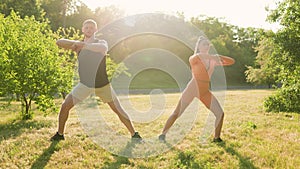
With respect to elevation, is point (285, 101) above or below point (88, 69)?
below

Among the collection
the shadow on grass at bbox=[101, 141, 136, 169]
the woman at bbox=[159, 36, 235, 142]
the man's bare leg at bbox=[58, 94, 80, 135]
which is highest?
the woman at bbox=[159, 36, 235, 142]

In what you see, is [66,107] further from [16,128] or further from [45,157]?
[16,128]

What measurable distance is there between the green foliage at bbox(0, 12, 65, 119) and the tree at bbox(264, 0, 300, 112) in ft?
28.7

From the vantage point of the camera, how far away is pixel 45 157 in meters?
5.00

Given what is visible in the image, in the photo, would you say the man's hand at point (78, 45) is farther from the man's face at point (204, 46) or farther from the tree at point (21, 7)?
the tree at point (21, 7)

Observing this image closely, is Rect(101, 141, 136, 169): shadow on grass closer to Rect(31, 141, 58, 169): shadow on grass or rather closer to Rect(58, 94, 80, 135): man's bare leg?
Rect(31, 141, 58, 169): shadow on grass

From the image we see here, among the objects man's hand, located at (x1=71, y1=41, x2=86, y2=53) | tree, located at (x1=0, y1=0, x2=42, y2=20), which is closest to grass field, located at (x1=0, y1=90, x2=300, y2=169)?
man's hand, located at (x1=71, y1=41, x2=86, y2=53)

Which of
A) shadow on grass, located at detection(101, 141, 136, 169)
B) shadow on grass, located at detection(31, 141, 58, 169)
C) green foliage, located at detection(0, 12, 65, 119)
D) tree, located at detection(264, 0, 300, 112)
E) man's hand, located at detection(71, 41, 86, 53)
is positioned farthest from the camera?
tree, located at detection(264, 0, 300, 112)

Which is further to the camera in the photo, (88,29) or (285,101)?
(285,101)

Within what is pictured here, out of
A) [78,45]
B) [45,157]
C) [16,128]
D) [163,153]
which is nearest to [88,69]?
[78,45]

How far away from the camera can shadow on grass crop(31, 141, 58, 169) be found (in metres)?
4.65

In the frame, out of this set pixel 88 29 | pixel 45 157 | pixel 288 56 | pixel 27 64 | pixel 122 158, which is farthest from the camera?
pixel 288 56

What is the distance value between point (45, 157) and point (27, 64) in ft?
13.3

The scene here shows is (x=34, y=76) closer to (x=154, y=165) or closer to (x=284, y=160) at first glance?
(x=154, y=165)
